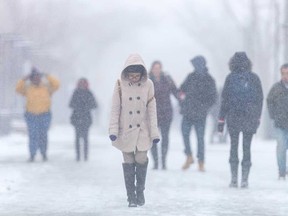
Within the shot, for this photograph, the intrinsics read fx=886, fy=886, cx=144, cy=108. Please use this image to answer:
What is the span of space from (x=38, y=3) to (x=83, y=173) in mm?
35227

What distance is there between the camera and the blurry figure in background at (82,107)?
55.4ft

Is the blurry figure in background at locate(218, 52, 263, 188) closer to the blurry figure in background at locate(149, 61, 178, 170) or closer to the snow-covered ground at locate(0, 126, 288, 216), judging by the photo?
the snow-covered ground at locate(0, 126, 288, 216)

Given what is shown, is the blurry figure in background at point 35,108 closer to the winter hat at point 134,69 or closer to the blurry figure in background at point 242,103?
the blurry figure in background at point 242,103

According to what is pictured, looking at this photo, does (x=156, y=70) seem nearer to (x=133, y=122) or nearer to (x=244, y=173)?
(x=244, y=173)

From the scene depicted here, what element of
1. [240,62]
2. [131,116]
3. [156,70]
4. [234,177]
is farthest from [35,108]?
[131,116]

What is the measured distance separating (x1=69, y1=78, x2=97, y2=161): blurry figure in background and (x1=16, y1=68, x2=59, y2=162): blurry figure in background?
0.64 metres

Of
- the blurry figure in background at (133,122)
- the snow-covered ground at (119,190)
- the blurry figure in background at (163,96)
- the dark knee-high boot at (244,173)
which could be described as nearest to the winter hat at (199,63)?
the blurry figure in background at (163,96)

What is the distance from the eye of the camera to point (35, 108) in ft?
53.4

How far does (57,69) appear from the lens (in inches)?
2089

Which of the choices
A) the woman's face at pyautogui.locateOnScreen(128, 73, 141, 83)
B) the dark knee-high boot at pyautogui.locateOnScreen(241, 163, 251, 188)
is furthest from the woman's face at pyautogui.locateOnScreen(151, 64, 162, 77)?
the woman's face at pyautogui.locateOnScreen(128, 73, 141, 83)

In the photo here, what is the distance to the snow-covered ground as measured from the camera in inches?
380

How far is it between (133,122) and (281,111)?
4.00 m

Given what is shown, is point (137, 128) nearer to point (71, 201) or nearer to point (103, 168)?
point (71, 201)

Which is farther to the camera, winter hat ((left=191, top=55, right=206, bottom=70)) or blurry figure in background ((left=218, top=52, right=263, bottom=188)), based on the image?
winter hat ((left=191, top=55, right=206, bottom=70))
